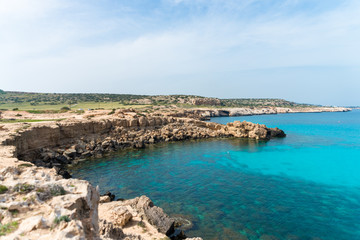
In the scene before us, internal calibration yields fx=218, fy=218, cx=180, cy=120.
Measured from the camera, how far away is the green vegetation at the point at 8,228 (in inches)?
180

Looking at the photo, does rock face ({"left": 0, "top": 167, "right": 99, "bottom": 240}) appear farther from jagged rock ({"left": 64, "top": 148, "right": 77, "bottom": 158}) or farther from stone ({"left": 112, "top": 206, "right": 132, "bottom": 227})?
jagged rock ({"left": 64, "top": 148, "right": 77, "bottom": 158})

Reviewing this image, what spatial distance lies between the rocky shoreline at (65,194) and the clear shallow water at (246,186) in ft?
8.31

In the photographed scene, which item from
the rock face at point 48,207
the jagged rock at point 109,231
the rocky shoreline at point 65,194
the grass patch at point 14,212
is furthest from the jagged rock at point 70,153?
the grass patch at point 14,212

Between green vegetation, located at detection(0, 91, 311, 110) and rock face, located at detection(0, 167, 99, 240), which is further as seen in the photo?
green vegetation, located at detection(0, 91, 311, 110)

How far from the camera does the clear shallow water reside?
13.6 metres

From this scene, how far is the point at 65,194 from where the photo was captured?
6051 mm

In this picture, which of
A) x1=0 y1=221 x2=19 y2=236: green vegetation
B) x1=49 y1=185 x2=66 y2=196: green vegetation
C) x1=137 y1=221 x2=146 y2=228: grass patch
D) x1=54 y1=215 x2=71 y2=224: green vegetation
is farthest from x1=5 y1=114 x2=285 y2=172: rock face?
x1=54 y1=215 x2=71 y2=224: green vegetation

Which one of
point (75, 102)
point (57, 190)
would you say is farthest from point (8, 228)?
point (75, 102)

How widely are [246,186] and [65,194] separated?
57.0ft

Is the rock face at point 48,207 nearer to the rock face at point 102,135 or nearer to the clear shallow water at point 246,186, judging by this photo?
the clear shallow water at point 246,186

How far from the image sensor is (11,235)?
4512 mm

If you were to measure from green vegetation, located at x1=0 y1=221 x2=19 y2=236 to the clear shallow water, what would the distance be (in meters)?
9.63

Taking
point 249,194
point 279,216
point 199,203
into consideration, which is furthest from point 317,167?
point 199,203

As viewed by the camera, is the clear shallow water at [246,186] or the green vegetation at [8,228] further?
the clear shallow water at [246,186]
